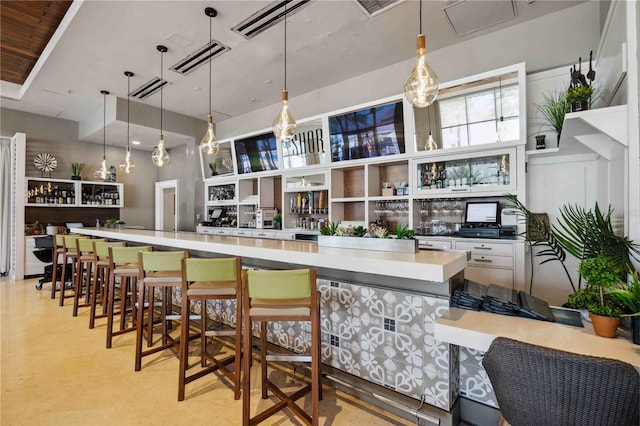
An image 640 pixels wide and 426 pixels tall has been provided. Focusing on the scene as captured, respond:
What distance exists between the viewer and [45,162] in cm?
684

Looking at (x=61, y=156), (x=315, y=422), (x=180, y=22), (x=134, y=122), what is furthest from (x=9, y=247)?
(x=315, y=422)

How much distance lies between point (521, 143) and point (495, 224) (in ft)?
3.08

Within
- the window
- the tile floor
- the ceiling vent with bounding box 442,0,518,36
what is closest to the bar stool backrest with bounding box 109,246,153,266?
the tile floor

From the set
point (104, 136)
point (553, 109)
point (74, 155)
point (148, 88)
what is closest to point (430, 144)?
point (553, 109)

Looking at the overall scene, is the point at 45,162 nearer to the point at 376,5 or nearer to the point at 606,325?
the point at 376,5

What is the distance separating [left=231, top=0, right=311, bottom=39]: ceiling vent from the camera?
11.1 feet

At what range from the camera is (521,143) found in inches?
130

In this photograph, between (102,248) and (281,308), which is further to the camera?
(102,248)

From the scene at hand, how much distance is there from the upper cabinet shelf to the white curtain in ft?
30.5

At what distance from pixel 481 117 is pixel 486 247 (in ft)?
4.98

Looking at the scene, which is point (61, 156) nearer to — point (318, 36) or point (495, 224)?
point (318, 36)

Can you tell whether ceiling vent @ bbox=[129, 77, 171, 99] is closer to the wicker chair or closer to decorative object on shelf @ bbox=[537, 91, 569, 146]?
decorative object on shelf @ bbox=[537, 91, 569, 146]

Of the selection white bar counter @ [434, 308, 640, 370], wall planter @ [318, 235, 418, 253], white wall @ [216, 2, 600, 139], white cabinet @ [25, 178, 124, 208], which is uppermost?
white wall @ [216, 2, 600, 139]

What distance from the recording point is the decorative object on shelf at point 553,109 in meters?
3.25
